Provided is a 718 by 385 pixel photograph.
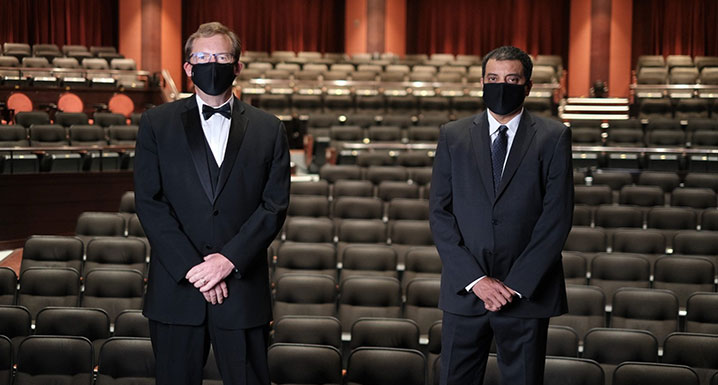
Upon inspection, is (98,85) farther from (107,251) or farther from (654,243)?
(654,243)

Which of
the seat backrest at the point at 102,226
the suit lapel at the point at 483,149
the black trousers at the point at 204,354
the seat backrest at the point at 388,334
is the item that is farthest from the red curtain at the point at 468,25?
the black trousers at the point at 204,354

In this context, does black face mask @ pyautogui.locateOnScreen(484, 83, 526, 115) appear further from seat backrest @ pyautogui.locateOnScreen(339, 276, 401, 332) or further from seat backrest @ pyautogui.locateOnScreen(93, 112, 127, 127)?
seat backrest @ pyautogui.locateOnScreen(93, 112, 127, 127)

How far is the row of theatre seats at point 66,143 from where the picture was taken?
8078 millimetres

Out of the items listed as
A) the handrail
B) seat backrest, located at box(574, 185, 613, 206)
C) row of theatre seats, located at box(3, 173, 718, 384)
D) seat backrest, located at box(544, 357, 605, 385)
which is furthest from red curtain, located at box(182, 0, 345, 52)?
seat backrest, located at box(544, 357, 605, 385)

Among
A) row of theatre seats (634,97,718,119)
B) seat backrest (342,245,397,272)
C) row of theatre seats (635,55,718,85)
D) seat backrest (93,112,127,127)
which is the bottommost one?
seat backrest (342,245,397,272)

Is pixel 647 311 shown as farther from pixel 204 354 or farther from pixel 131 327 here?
pixel 204 354

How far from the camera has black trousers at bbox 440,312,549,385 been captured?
2.62m

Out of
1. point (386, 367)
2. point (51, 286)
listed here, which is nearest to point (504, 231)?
point (386, 367)

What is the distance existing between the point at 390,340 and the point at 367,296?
0.79 m

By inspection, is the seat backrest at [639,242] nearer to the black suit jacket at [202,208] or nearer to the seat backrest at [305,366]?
the seat backrest at [305,366]

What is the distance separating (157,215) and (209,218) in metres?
0.16

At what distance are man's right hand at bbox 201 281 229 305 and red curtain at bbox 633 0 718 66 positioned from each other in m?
16.1

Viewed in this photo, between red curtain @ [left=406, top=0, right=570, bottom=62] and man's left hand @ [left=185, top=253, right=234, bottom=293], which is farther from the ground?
red curtain @ [left=406, top=0, right=570, bottom=62]

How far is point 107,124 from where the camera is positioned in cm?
1034
